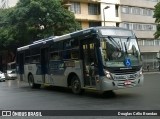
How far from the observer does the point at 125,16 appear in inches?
2404

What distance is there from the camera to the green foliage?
41.4 metres

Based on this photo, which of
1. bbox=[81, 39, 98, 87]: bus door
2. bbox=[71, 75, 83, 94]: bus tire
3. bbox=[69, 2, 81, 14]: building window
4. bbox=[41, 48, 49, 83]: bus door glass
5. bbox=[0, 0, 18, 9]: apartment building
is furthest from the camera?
bbox=[0, 0, 18, 9]: apartment building

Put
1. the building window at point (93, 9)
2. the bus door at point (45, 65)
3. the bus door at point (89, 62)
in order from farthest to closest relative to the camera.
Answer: the building window at point (93, 9) < the bus door at point (45, 65) < the bus door at point (89, 62)

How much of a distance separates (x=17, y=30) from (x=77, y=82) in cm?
2785

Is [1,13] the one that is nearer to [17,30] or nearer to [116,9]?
[17,30]

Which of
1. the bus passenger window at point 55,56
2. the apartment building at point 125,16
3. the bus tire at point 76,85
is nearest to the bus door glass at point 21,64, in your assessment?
the bus passenger window at point 55,56

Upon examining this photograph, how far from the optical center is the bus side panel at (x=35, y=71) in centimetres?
2111

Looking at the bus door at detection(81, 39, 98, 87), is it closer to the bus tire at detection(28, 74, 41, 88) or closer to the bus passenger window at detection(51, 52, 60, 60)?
the bus passenger window at detection(51, 52, 60, 60)

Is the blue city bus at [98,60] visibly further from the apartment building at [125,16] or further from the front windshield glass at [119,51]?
the apartment building at [125,16]

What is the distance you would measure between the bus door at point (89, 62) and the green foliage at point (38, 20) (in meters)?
25.5

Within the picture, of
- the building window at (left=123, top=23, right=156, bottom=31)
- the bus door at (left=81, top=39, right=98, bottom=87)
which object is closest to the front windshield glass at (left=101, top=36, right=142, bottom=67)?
the bus door at (left=81, top=39, right=98, bottom=87)

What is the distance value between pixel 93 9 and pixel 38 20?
1657 cm

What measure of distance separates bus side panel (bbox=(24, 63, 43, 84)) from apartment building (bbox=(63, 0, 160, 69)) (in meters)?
27.3

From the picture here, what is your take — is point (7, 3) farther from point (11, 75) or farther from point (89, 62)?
point (89, 62)
